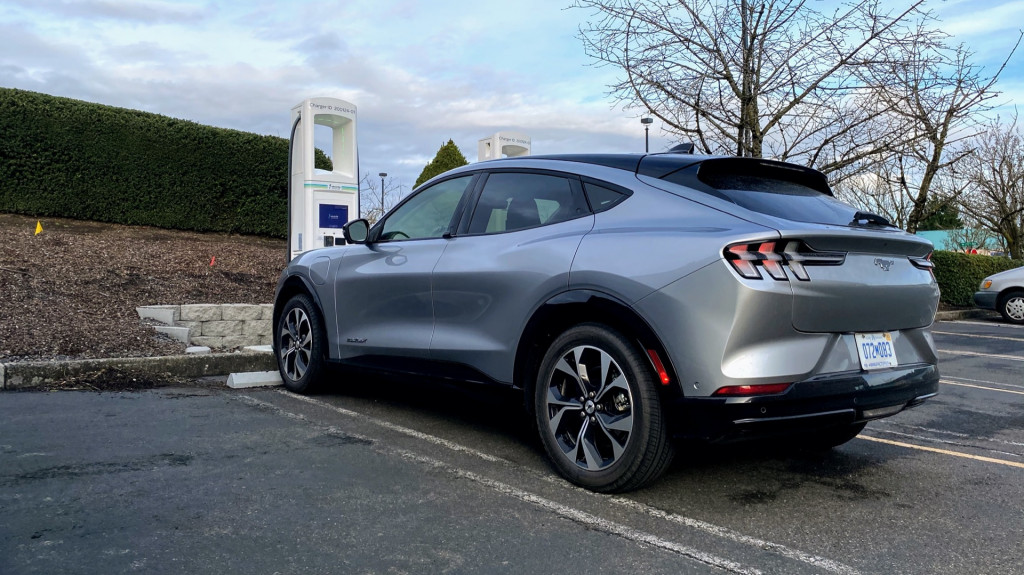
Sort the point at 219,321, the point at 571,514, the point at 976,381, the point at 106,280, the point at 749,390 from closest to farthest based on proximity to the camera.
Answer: the point at 749,390
the point at 571,514
the point at 976,381
the point at 219,321
the point at 106,280

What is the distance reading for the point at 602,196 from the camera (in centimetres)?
382

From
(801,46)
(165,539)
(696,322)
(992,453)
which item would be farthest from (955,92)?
(165,539)

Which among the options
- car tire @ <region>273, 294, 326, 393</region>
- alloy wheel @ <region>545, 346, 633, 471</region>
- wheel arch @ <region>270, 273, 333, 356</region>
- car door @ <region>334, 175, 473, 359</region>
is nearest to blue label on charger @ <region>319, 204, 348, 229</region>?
wheel arch @ <region>270, 273, 333, 356</region>

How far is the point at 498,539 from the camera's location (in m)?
2.90

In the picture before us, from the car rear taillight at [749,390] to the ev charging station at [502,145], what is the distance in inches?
517

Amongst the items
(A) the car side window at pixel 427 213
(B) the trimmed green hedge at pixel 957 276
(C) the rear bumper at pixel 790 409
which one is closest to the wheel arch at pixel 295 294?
(A) the car side window at pixel 427 213

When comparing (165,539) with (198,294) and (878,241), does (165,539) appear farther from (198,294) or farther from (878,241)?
A: (198,294)

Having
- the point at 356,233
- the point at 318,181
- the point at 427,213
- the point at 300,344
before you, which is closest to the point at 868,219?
the point at 427,213

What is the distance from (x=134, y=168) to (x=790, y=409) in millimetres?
13260

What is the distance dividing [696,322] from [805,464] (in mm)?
1528

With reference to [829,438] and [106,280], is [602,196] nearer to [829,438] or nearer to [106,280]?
[829,438]

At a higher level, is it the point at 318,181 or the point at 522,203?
the point at 318,181

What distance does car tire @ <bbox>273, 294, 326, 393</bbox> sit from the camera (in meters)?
5.58

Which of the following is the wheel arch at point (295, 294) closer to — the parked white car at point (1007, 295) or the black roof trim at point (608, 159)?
the black roof trim at point (608, 159)
